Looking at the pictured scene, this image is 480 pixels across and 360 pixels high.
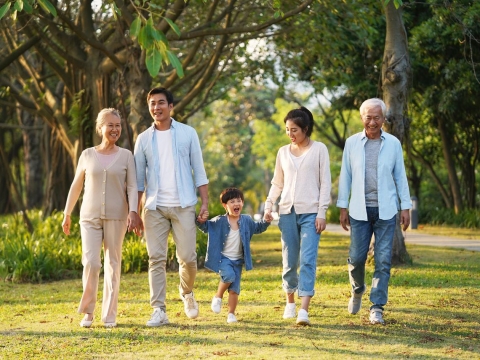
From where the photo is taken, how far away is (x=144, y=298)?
10.2 metres

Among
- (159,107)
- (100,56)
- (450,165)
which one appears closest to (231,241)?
(159,107)

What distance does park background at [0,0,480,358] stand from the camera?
10.6 m

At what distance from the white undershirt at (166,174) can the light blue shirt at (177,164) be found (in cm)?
3

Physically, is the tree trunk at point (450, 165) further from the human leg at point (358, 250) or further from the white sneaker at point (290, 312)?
the white sneaker at point (290, 312)

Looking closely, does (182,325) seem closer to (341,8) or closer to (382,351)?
(382,351)

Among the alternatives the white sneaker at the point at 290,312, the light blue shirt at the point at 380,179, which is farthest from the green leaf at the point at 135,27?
the white sneaker at the point at 290,312

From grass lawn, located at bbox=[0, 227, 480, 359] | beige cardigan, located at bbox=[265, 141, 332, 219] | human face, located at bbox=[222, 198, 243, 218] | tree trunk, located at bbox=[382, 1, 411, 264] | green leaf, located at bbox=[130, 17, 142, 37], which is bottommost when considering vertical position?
grass lawn, located at bbox=[0, 227, 480, 359]

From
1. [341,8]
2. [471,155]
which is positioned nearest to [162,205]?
[341,8]

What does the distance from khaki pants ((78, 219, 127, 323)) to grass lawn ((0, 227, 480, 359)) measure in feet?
0.68

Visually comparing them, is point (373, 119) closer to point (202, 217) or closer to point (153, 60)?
point (202, 217)

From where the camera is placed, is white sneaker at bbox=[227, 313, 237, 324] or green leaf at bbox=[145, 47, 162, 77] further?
white sneaker at bbox=[227, 313, 237, 324]

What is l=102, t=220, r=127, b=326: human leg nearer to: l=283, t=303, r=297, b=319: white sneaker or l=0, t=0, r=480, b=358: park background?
l=0, t=0, r=480, b=358: park background

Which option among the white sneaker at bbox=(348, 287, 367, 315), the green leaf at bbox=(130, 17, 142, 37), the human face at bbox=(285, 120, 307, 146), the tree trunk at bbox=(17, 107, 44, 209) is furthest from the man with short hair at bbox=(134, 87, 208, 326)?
the tree trunk at bbox=(17, 107, 44, 209)

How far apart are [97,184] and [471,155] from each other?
74.4 ft
